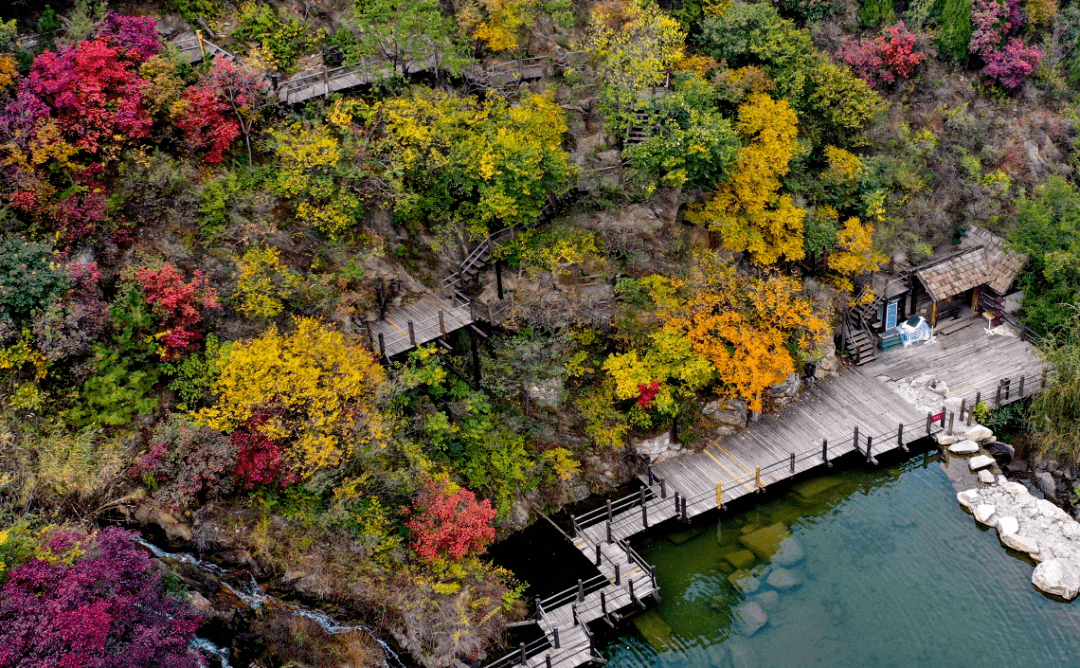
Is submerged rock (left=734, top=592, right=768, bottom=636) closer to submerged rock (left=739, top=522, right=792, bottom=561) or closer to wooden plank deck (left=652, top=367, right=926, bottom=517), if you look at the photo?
submerged rock (left=739, top=522, right=792, bottom=561)

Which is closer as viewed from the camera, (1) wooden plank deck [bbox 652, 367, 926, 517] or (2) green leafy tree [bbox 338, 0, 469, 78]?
(2) green leafy tree [bbox 338, 0, 469, 78]

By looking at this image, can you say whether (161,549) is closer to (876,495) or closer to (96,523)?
(96,523)

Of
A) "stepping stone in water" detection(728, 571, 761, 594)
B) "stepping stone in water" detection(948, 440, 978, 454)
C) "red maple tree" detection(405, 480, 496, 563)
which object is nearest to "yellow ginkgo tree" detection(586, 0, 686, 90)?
"red maple tree" detection(405, 480, 496, 563)

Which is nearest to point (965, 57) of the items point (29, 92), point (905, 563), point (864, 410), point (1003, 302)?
point (1003, 302)

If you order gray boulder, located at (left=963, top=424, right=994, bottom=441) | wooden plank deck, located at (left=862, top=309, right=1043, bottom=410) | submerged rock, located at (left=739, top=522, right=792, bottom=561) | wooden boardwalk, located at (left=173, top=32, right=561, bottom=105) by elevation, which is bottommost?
submerged rock, located at (left=739, top=522, right=792, bottom=561)

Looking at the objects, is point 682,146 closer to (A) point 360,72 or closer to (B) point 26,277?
(A) point 360,72

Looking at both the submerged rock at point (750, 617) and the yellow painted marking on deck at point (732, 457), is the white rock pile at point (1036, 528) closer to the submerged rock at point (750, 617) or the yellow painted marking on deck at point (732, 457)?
the yellow painted marking on deck at point (732, 457)

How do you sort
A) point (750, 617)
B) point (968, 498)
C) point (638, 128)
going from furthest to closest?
point (638, 128) < point (968, 498) < point (750, 617)

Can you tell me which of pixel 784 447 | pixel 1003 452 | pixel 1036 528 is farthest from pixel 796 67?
pixel 1036 528
